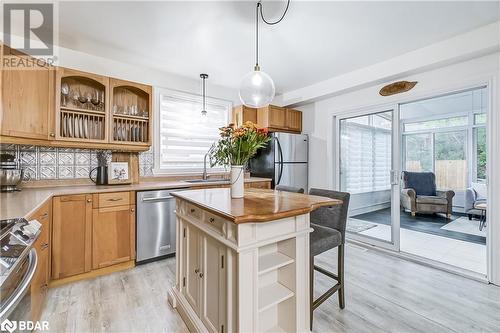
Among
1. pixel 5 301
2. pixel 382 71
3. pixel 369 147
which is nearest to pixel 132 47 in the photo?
pixel 5 301

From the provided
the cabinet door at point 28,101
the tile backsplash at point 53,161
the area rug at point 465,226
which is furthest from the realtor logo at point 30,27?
the area rug at point 465,226

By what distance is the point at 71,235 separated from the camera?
2.31 metres

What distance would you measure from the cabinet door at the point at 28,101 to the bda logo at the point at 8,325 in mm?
1795

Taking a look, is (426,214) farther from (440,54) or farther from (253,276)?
(253,276)

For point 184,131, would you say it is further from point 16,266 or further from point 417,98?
point 417,98

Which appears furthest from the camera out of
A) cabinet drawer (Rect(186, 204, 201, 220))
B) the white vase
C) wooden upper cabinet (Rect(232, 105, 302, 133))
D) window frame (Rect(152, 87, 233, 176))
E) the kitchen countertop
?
wooden upper cabinet (Rect(232, 105, 302, 133))

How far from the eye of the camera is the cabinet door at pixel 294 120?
4281 millimetres

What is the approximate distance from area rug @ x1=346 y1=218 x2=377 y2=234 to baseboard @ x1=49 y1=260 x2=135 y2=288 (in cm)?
331

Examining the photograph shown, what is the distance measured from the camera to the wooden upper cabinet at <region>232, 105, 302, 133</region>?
4.05 meters

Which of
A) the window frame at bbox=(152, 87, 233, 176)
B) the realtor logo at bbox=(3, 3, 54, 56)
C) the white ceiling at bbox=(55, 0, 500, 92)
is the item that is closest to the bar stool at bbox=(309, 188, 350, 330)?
the white ceiling at bbox=(55, 0, 500, 92)

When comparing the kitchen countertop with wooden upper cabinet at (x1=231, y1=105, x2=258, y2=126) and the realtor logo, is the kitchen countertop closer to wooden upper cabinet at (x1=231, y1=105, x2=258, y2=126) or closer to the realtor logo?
the realtor logo

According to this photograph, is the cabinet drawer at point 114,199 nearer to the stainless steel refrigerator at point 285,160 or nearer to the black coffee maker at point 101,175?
the black coffee maker at point 101,175

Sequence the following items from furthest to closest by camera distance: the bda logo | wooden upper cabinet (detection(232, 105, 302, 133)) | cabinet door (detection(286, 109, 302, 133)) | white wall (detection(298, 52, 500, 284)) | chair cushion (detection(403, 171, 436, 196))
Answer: chair cushion (detection(403, 171, 436, 196))
cabinet door (detection(286, 109, 302, 133))
wooden upper cabinet (detection(232, 105, 302, 133))
white wall (detection(298, 52, 500, 284))
the bda logo

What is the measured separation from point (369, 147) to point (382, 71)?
1.21 m
